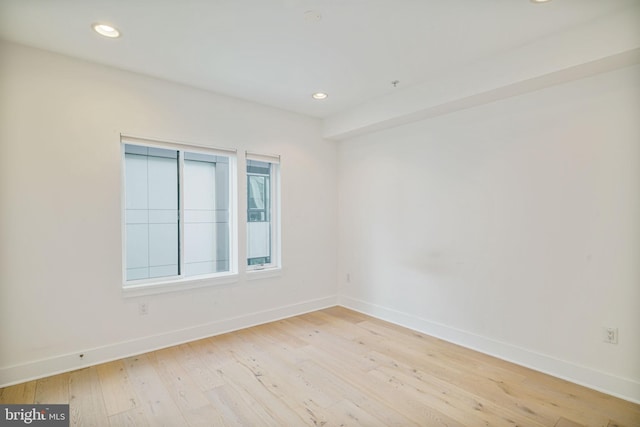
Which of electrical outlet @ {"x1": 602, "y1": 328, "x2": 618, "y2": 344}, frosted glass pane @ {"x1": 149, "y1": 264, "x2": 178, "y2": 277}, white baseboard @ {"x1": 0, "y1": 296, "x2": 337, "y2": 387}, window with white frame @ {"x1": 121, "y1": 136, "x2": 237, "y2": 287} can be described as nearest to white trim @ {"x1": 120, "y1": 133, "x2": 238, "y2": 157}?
window with white frame @ {"x1": 121, "y1": 136, "x2": 237, "y2": 287}

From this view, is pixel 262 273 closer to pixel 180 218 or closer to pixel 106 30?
pixel 180 218

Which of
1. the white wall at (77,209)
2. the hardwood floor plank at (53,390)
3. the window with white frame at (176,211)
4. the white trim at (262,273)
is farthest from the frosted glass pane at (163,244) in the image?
the hardwood floor plank at (53,390)

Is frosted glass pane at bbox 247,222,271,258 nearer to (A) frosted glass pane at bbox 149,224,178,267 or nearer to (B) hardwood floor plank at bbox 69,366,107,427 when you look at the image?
(A) frosted glass pane at bbox 149,224,178,267

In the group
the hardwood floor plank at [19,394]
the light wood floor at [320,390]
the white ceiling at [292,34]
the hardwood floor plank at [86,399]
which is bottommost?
the light wood floor at [320,390]

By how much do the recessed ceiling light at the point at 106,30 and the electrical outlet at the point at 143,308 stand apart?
2259 mm

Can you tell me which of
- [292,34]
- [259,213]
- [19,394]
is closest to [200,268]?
[259,213]

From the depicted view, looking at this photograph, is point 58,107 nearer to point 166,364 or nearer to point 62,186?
point 62,186

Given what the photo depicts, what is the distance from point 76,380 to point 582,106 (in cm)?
448

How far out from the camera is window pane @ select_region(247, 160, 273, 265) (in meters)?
3.89

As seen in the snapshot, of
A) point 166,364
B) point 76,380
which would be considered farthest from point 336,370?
point 76,380

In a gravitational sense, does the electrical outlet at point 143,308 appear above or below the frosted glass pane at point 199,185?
below

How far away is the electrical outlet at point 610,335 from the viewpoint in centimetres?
232

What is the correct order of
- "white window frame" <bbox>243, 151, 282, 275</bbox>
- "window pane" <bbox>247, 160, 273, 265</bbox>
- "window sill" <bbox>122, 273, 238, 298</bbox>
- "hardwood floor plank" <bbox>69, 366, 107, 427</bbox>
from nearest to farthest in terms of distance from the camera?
"hardwood floor plank" <bbox>69, 366, 107, 427</bbox>, "window sill" <bbox>122, 273, 238, 298</bbox>, "window pane" <bbox>247, 160, 273, 265</bbox>, "white window frame" <bbox>243, 151, 282, 275</bbox>

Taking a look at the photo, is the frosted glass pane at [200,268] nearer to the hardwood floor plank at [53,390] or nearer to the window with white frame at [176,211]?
the window with white frame at [176,211]
